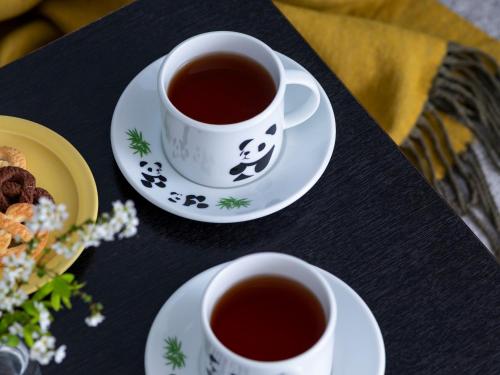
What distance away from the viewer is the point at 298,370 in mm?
630

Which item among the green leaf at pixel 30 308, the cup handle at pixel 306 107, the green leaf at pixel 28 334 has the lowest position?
the cup handle at pixel 306 107

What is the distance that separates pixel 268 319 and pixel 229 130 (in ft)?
0.63

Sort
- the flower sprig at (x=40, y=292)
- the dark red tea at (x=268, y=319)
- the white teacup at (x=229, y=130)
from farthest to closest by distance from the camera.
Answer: the white teacup at (x=229, y=130)
the dark red tea at (x=268, y=319)
the flower sprig at (x=40, y=292)

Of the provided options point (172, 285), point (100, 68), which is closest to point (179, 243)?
point (172, 285)

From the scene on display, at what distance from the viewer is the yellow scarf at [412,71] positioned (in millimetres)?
1356

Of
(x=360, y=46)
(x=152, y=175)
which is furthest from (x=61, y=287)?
(x=360, y=46)

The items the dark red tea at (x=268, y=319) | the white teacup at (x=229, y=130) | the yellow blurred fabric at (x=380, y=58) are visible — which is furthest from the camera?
the yellow blurred fabric at (x=380, y=58)

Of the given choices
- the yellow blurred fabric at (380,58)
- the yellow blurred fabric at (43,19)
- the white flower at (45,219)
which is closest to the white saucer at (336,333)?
the white flower at (45,219)

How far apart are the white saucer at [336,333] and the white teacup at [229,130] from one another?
4.8 inches

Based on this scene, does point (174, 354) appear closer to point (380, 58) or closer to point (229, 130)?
point (229, 130)

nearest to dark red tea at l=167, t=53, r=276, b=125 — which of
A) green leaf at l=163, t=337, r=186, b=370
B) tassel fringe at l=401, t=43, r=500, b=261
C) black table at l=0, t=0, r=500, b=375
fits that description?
black table at l=0, t=0, r=500, b=375

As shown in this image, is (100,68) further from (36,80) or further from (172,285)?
(172,285)

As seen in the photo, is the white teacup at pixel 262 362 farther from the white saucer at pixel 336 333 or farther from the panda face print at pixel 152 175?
the panda face print at pixel 152 175

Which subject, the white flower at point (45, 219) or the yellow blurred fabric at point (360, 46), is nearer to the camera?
the white flower at point (45, 219)
